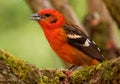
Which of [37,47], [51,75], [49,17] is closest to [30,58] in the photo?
[37,47]

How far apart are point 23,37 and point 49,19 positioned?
174 inches

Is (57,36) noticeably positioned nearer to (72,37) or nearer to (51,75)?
(72,37)

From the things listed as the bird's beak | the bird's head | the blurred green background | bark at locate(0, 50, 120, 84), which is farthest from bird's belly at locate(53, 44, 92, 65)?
the blurred green background

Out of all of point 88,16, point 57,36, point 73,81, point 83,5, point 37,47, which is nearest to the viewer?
point 73,81

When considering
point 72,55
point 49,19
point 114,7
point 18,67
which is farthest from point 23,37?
point 18,67

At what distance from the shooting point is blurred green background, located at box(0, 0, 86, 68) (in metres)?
11.1

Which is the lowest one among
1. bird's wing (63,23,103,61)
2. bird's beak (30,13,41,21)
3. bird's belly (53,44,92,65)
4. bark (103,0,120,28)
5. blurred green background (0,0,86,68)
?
bird's belly (53,44,92,65)

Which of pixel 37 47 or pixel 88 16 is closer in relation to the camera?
pixel 88 16

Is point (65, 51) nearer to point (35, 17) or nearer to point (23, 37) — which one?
point (35, 17)

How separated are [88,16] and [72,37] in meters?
2.85

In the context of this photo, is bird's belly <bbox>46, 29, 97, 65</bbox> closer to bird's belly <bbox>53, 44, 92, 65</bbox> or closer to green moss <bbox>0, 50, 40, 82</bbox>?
bird's belly <bbox>53, 44, 92, 65</bbox>

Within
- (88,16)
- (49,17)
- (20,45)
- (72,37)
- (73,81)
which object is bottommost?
(73,81)

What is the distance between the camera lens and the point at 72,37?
7.00 m

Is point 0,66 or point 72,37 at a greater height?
point 72,37
